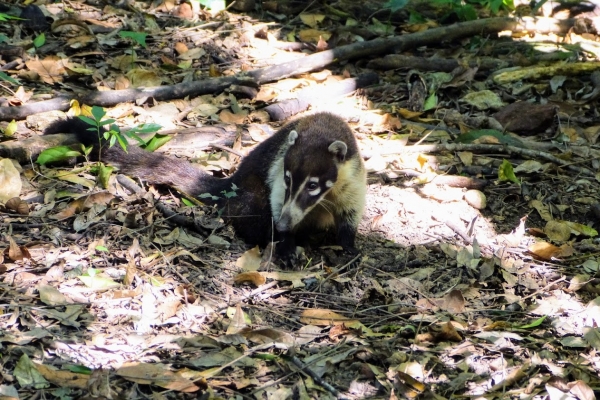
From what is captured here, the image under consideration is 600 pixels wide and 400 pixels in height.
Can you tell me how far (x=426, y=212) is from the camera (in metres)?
6.04

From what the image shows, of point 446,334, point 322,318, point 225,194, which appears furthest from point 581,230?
point 225,194

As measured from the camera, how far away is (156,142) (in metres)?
6.43

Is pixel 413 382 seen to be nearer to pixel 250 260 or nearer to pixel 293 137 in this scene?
pixel 250 260

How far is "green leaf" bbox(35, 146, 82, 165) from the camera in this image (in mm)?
5793

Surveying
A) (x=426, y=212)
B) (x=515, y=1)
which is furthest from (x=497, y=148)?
(x=515, y=1)

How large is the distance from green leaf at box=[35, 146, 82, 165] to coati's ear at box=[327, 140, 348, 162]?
2.00 metres

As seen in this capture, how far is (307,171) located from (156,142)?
1.67 metres

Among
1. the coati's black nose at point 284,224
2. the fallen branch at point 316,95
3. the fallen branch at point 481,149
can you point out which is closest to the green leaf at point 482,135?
the fallen branch at point 481,149

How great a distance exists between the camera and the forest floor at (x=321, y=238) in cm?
413

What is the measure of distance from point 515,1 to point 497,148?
3701 mm

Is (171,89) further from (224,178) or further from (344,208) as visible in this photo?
(344,208)

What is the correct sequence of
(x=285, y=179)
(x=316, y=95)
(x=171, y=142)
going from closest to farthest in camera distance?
1. (x=285, y=179)
2. (x=171, y=142)
3. (x=316, y=95)

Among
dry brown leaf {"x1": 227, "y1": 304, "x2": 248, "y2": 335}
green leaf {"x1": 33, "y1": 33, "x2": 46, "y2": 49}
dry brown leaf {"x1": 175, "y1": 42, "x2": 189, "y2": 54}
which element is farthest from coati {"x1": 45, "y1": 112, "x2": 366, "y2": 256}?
dry brown leaf {"x1": 175, "y1": 42, "x2": 189, "y2": 54}

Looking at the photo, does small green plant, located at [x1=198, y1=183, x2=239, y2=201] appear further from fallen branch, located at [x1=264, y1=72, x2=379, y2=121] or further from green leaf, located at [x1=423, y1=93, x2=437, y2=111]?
green leaf, located at [x1=423, y1=93, x2=437, y2=111]
